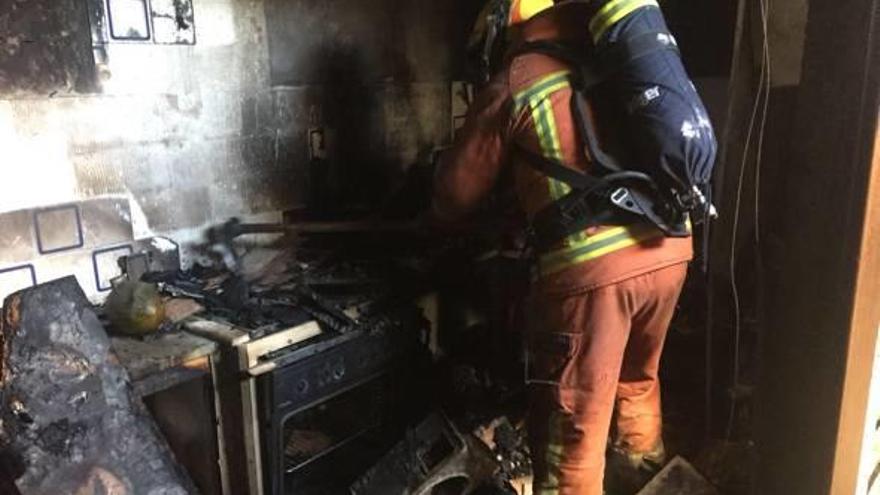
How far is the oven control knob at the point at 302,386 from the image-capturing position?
2.36 m

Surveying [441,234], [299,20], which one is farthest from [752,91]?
[299,20]

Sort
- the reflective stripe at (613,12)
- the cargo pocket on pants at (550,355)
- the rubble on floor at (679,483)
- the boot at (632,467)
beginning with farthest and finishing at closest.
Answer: the boot at (632,467), the rubble on floor at (679,483), the cargo pocket on pants at (550,355), the reflective stripe at (613,12)

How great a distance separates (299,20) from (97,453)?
6.65ft

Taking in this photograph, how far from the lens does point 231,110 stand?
2.90m

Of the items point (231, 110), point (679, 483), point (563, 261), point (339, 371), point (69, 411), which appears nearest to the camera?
point (69, 411)

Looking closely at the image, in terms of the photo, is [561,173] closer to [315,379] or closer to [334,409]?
[315,379]

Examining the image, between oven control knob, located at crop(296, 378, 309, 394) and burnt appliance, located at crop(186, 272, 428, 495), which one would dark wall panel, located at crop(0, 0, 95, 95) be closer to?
burnt appliance, located at crop(186, 272, 428, 495)

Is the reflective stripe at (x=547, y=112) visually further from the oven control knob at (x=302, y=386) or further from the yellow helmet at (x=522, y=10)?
the oven control knob at (x=302, y=386)

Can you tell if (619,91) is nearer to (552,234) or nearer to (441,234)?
(552,234)

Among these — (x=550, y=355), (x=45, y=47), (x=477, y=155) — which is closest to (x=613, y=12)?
(x=477, y=155)

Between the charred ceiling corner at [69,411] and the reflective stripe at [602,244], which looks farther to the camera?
the reflective stripe at [602,244]

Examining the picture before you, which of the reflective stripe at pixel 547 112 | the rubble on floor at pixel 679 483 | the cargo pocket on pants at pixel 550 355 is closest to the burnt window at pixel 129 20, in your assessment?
the reflective stripe at pixel 547 112

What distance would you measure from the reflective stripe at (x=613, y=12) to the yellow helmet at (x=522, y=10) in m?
0.27

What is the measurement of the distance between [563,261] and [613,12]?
31.1 inches
